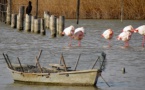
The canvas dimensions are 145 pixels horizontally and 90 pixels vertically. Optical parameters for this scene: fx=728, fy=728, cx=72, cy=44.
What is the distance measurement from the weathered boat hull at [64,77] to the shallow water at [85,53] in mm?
170

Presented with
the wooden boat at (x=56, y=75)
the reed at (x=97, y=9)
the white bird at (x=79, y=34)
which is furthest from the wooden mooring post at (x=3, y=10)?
the wooden boat at (x=56, y=75)

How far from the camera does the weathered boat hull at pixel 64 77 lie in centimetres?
2031

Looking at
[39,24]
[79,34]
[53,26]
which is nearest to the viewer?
[79,34]

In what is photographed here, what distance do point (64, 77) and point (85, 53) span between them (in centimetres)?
883

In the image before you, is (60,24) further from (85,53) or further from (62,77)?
(62,77)

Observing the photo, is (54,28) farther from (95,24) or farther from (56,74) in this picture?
(56,74)

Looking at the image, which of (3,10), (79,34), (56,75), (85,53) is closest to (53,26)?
(79,34)

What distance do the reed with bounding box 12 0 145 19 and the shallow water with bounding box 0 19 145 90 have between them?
15.3ft

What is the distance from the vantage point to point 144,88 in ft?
69.5

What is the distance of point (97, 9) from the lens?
52656 mm

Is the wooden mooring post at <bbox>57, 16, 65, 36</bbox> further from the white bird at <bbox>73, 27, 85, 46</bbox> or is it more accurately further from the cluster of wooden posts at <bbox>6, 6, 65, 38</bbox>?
the white bird at <bbox>73, 27, 85, 46</bbox>

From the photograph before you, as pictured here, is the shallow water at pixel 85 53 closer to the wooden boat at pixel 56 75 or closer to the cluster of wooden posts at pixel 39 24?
the wooden boat at pixel 56 75

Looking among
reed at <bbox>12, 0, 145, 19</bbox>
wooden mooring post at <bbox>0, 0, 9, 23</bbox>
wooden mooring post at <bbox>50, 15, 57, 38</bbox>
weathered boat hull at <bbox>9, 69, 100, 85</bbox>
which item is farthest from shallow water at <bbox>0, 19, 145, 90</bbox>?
reed at <bbox>12, 0, 145, 19</bbox>

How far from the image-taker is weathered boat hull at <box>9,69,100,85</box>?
66.6 feet
